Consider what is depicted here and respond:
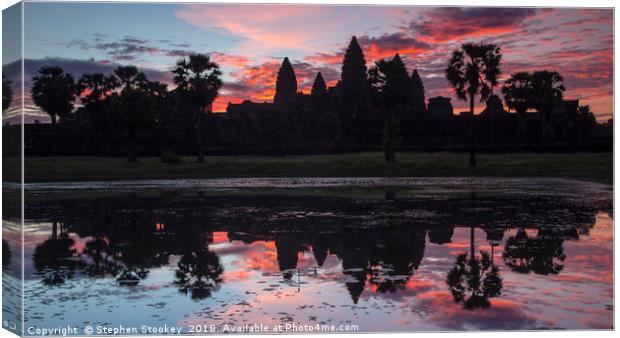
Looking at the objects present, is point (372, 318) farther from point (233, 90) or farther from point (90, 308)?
point (233, 90)

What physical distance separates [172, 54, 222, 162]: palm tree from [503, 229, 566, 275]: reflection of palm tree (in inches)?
310

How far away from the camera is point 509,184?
21.8m

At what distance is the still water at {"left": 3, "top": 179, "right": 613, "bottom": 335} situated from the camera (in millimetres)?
8273

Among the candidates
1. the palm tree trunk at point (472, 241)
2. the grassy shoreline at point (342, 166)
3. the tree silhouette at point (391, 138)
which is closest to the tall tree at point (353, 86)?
the tree silhouette at point (391, 138)

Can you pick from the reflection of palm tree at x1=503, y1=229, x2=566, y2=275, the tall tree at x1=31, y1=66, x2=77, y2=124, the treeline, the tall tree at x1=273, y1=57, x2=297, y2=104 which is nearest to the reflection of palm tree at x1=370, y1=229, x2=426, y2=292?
the reflection of palm tree at x1=503, y1=229, x2=566, y2=275

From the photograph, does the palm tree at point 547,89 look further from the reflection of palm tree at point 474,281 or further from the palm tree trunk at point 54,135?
the palm tree trunk at point 54,135

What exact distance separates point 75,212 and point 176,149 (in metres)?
7.90

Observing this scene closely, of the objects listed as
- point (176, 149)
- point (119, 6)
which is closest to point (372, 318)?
point (119, 6)

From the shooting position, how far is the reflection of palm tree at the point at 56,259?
975 centimetres

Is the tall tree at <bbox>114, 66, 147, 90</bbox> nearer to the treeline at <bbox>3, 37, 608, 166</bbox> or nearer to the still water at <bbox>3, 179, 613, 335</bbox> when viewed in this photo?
the treeline at <bbox>3, 37, 608, 166</bbox>

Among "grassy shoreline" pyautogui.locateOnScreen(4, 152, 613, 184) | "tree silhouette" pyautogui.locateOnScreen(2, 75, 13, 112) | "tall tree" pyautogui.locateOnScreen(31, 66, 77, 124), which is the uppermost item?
"tall tree" pyautogui.locateOnScreen(31, 66, 77, 124)

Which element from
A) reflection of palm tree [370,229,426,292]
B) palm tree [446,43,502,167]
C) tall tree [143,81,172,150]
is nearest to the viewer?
reflection of palm tree [370,229,426,292]

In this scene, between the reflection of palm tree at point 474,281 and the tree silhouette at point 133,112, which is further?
the tree silhouette at point 133,112

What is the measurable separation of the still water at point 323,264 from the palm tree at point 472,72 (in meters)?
2.97
